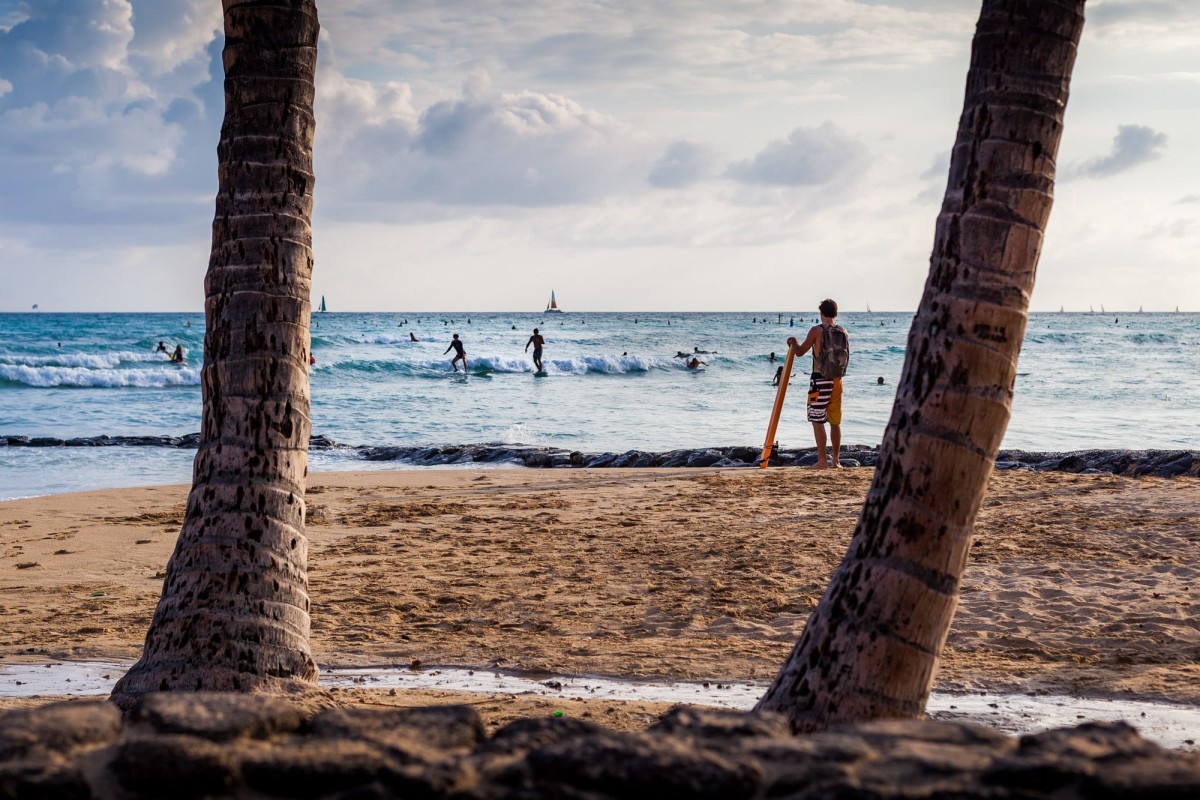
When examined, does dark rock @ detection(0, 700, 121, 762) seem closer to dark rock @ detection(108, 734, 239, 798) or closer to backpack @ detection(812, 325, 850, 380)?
dark rock @ detection(108, 734, 239, 798)

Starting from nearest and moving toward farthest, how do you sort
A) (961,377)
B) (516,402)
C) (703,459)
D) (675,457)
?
1. (961,377)
2. (703,459)
3. (675,457)
4. (516,402)

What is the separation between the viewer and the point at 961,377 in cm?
345

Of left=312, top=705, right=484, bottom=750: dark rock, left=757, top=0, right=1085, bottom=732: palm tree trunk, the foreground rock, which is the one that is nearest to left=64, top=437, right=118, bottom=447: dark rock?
the foreground rock

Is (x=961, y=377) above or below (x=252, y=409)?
above

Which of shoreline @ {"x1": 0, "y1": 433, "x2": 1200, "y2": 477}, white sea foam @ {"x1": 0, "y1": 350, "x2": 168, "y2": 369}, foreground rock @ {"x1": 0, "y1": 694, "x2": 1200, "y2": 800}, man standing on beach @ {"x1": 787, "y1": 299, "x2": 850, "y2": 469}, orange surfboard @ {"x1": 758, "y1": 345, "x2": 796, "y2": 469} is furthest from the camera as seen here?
white sea foam @ {"x1": 0, "y1": 350, "x2": 168, "y2": 369}

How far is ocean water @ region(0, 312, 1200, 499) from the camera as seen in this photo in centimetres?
1975

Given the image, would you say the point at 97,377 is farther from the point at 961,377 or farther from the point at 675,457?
the point at 961,377

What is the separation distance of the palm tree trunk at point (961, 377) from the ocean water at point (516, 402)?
1311cm

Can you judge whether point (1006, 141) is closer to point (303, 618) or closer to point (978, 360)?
point (978, 360)

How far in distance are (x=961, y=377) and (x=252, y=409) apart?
2928mm

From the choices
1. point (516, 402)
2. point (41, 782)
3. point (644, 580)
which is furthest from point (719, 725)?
point (516, 402)

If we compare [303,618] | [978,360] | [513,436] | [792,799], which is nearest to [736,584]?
[303,618]

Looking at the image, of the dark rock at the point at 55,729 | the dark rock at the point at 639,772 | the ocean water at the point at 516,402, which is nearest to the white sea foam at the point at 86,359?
the ocean water at the point at 516,402

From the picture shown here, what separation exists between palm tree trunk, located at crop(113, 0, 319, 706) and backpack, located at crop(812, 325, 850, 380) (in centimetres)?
849
